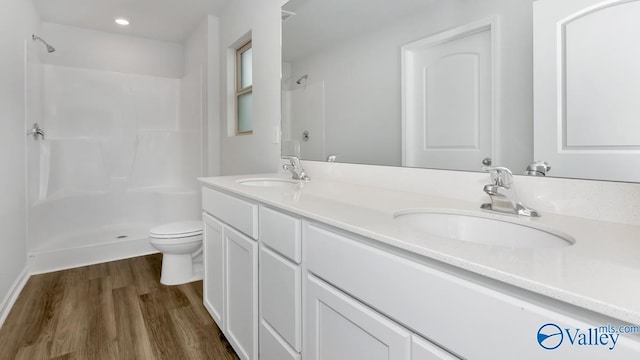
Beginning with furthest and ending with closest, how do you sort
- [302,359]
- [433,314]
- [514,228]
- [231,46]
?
[231,46] → [302,359] → [514,228] → [433,314]

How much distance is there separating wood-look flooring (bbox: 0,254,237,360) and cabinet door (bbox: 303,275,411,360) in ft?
2.97

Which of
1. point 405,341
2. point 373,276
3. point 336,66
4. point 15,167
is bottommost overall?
point 405,341

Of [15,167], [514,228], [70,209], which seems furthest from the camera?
[70,209]

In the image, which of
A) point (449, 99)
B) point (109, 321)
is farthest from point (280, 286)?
point (109, 321)

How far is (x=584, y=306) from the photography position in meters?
0.42

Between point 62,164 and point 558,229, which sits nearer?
point 558,229

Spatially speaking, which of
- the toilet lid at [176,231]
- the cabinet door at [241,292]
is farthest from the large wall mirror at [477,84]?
the toilet lid at [176,231]

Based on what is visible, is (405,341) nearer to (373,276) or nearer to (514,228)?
(373,276)

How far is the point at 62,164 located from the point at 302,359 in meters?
3.55

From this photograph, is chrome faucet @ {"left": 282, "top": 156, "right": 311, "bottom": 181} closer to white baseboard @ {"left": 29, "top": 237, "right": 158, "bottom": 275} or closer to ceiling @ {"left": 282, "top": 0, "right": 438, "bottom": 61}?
ceiling @ {"left": 282, "top": 0, "right": 438, "bottom": 61}

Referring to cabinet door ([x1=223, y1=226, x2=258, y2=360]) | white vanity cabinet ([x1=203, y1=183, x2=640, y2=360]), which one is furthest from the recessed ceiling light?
cabinet door ([x1=223, y1=226, x2=258, y2=360])

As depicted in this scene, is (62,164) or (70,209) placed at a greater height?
(62,164)

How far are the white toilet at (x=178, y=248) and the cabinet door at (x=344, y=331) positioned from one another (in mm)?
1717

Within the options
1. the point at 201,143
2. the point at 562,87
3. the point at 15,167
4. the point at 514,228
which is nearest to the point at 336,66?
the point at 562,87
